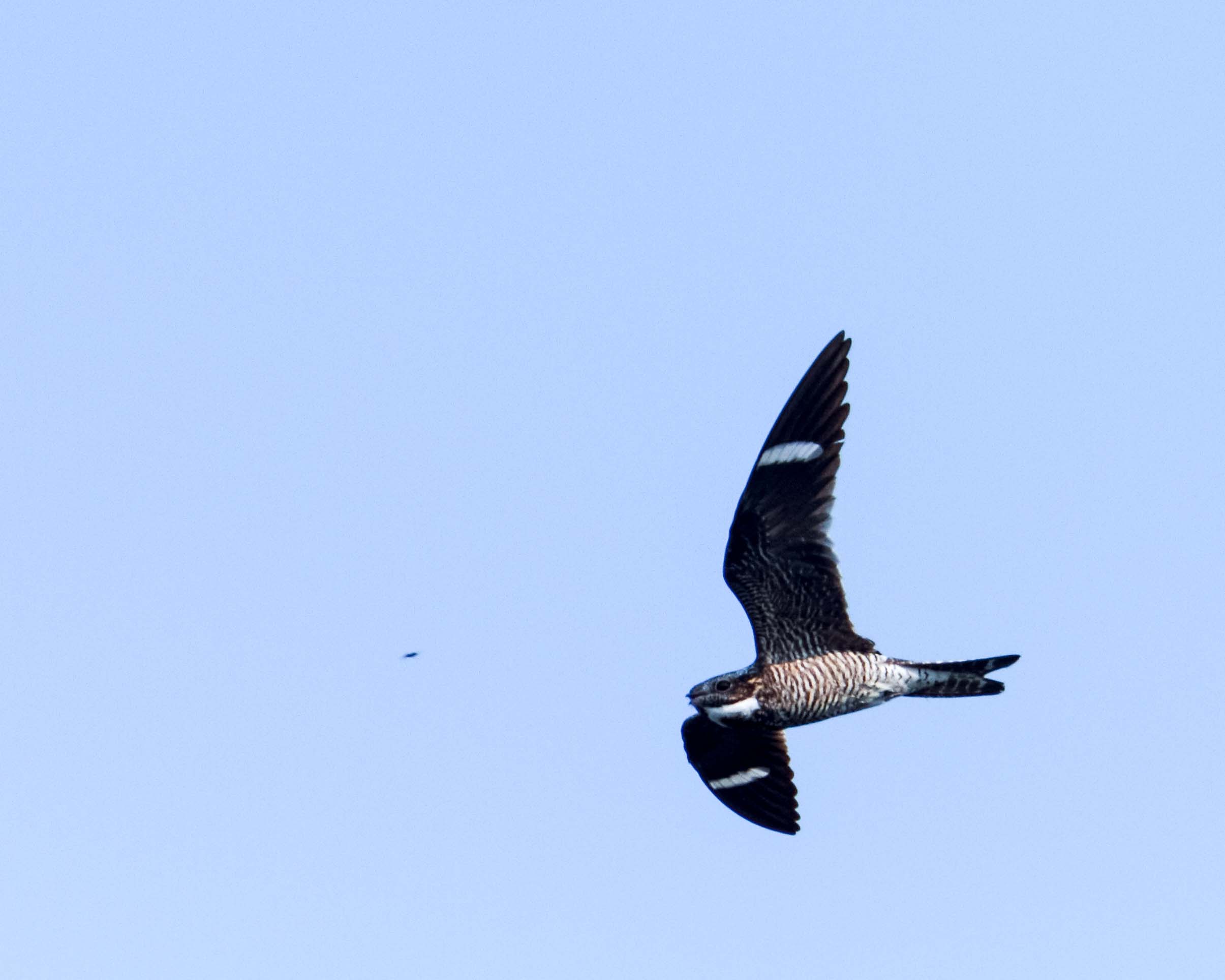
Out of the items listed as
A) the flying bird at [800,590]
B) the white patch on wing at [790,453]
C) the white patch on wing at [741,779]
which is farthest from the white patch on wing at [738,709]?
the white patch on wing at [790,453]

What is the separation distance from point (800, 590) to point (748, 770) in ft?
5.62

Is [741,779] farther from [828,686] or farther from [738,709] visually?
[828,686]

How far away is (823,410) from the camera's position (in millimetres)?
12344

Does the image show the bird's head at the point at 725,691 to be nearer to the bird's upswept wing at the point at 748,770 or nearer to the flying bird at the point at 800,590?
the flying bird at the point at 800,590

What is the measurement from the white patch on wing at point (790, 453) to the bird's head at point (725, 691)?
169cm

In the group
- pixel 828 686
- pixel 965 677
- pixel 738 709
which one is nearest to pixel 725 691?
pixel 738 709

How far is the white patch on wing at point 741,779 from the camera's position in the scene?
12906mm

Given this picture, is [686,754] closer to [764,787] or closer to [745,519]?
[764,787]

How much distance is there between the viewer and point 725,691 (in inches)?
486

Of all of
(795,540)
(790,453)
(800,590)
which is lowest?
(800,590)

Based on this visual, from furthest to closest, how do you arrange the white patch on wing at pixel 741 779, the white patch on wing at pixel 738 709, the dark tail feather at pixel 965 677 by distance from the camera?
the white patch on wing at pixel 741 779, the white patch on wing at pixel 738 709, the dark tail feather at pixel 965 677

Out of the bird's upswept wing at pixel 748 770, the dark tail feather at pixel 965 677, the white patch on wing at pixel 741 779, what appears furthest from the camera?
the white patch on wing at pixel 741 779

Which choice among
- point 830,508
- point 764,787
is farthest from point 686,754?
point 830,508

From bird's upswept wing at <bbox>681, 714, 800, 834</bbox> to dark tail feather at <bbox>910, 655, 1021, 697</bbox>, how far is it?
1.45m
